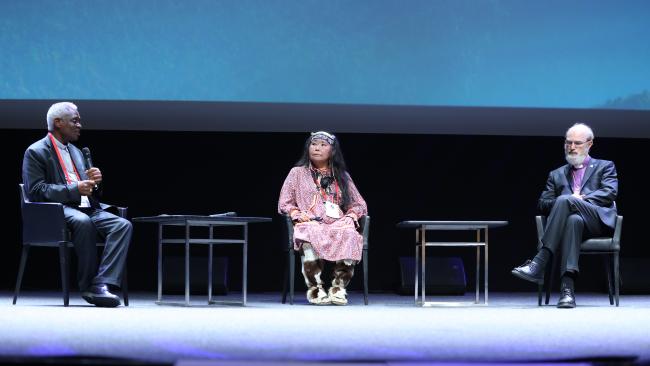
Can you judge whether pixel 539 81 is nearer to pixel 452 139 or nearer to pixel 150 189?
pixel 452 139

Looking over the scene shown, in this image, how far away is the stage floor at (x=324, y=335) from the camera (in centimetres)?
257

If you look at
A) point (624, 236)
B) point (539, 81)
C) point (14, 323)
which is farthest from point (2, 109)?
point (624, 236)

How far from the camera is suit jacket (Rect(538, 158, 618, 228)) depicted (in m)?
5.55

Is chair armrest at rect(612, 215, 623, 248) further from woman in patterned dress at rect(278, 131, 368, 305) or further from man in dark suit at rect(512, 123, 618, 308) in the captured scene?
woman in patterned dress at rect(278, 131, 368, 305)

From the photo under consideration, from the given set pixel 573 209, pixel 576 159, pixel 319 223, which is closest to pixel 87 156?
pixel 319 223

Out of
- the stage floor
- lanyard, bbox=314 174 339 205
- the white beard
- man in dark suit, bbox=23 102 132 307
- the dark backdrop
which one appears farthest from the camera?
the dark backdrop

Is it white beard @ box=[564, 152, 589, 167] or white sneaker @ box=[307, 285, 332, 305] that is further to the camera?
white beard @ box=[564, 152, 589, 167]

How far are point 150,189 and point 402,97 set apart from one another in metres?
2.24

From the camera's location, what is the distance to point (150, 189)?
23.2ft

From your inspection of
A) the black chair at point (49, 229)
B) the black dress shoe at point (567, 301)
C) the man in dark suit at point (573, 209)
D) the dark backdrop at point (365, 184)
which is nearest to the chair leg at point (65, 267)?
the black chair at point (49, 229)

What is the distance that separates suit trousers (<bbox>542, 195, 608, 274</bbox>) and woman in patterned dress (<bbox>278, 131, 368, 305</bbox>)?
3.70ft

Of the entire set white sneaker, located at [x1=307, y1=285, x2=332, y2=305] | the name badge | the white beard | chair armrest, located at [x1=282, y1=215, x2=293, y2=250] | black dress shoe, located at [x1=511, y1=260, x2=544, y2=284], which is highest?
the white beard

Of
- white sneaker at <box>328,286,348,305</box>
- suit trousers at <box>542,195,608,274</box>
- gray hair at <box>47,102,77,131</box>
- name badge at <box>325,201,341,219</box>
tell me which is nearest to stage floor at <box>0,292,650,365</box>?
suit trousers at <box>542,195,608,274</box>

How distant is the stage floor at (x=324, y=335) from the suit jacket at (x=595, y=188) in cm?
98
